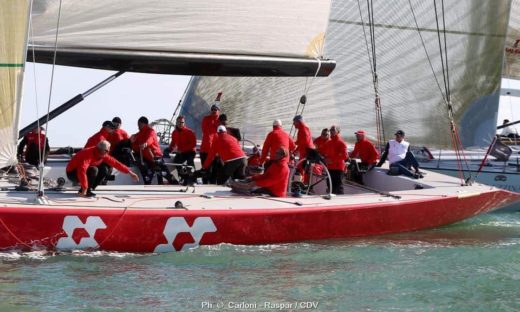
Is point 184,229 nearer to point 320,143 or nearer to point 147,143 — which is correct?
point 147,143

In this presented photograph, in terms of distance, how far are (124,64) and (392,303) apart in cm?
403

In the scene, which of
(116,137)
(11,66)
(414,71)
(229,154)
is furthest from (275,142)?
(414,71)

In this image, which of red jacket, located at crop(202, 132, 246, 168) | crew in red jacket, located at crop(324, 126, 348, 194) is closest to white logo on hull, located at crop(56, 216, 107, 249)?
red jacket, located at crop(202, 132, 246, 168)

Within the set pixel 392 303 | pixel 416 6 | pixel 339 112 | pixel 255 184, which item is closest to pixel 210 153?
pixel 255 184

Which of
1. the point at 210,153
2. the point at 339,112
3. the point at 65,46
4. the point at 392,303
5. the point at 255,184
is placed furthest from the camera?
the point at 339,112

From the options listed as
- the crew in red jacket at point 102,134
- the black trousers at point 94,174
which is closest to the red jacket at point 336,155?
the crew in red jacket at point 102,134

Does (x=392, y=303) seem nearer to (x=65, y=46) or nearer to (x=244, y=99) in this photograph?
(x=65, y=46)

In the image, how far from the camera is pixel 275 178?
1059 cm

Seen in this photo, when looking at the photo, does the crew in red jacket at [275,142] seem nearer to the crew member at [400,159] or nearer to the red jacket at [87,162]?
the red jacket at [87,162]

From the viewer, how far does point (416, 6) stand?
715 inches

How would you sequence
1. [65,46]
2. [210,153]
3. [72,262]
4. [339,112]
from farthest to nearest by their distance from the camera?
[339,112], [210,153], [65,46], [72,262]

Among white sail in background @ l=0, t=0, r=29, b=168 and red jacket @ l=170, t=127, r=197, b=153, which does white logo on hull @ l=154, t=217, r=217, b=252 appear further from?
red jacket @ l=170, t=127, r=197, b=153

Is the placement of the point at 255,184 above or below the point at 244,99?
below

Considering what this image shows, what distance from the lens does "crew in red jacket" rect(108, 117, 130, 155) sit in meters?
11.7
